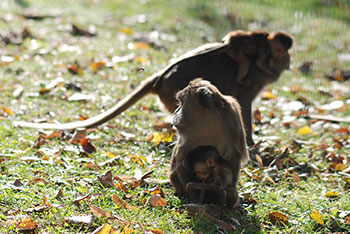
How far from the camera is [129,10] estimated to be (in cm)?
959

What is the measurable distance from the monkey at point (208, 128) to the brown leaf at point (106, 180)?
55cm

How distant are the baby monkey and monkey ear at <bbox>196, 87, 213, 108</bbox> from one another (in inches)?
10.8

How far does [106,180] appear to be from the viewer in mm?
3604

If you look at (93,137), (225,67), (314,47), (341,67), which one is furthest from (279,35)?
(314,47)

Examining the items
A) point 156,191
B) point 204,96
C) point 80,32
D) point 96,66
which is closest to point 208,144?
point 204,96

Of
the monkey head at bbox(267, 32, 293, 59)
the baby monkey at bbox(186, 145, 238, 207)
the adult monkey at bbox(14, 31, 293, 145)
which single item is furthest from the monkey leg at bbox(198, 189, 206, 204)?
the monkey head at bbox(267, 32, 293, 59)

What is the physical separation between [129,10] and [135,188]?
21.4 ft

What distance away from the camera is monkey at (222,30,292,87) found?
4.68 metres

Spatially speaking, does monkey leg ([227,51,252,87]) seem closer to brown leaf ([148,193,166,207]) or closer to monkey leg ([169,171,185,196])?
monkey leg ([169,171,185,196])

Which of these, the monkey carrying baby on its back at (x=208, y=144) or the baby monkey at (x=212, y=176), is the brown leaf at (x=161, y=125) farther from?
the baby monkey at (x=212, y=176)

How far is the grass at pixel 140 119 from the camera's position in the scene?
330 cm

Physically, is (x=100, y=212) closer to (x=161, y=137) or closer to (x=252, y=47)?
(x=161, y=137)

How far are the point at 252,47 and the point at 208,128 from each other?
5.92ft

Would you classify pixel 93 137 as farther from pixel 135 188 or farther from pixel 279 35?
pixel 279 35
